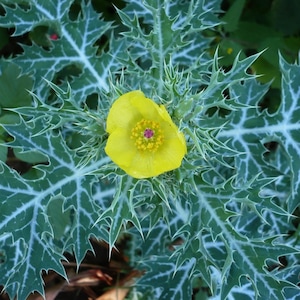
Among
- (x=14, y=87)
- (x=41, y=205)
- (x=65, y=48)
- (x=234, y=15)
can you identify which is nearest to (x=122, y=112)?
(x=41, y=205)

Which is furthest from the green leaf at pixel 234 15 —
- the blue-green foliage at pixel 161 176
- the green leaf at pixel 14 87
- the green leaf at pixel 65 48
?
the green leaf at pixel 14 87

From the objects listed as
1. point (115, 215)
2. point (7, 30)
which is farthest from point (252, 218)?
point (7, 30)

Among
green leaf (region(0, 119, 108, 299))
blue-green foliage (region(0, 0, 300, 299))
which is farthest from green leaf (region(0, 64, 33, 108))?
green leaf (region(0, 119, 108, 299))

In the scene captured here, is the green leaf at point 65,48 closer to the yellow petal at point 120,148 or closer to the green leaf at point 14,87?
the green leaf at point 14,87

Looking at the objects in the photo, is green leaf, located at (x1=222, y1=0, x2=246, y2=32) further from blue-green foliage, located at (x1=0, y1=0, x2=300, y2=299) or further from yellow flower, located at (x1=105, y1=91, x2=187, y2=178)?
yellow flower, located at (x1=105, y1=91, x2=187, y2=178)

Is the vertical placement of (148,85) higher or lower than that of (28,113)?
lower

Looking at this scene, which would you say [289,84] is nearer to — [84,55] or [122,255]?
[84,55]

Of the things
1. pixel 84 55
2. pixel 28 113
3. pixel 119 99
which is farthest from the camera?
pixel 84 55
